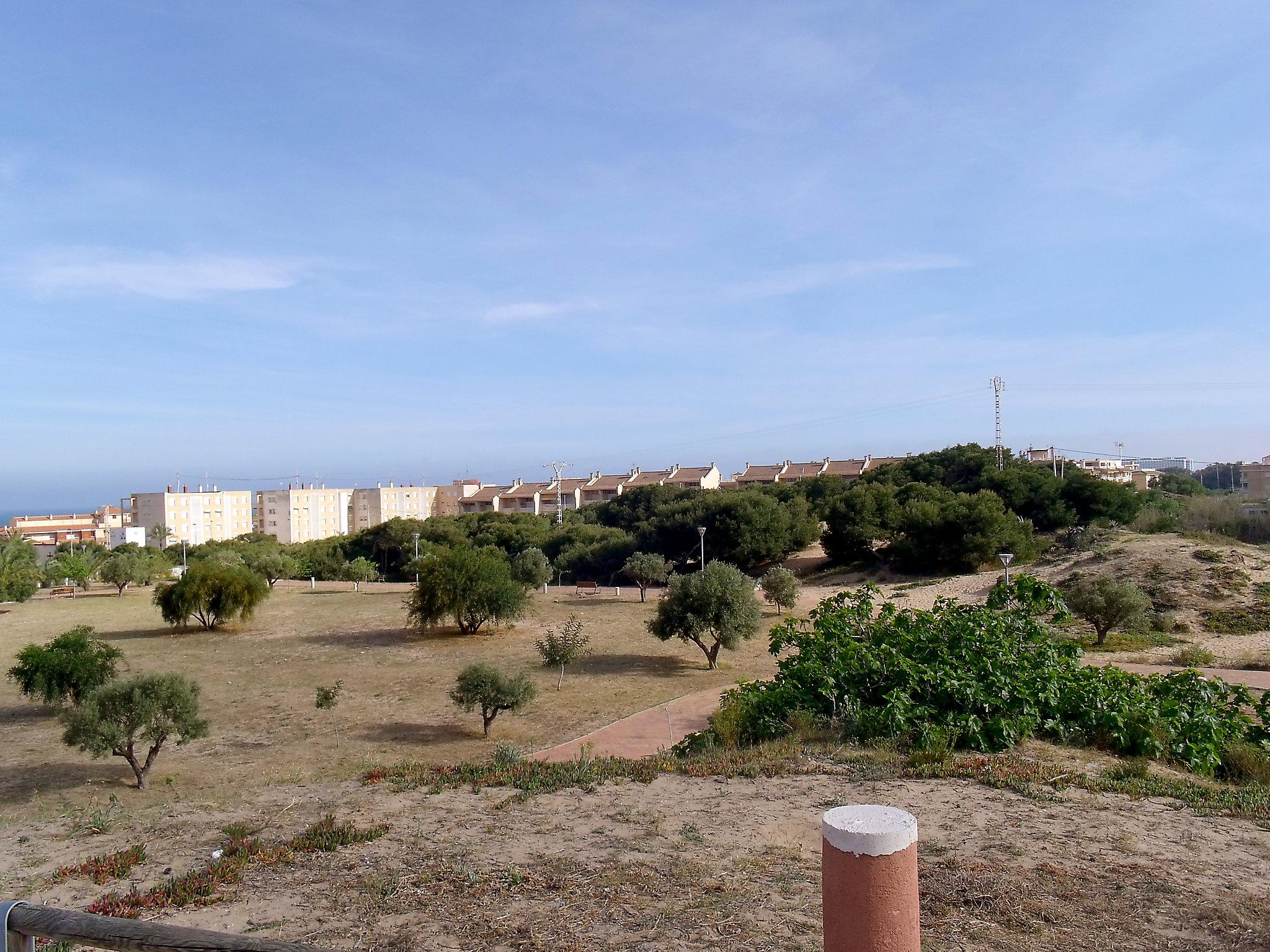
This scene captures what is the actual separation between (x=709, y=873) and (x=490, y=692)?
10.2 m

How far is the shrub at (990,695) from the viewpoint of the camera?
24.7 feet

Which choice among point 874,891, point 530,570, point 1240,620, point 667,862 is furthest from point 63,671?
point 1240,620

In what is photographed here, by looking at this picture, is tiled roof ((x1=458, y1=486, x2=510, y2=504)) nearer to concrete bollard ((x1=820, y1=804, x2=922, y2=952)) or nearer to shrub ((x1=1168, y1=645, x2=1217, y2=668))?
Answer: shrub ((x1=1168, y1=645, x2=1217, y2=668))

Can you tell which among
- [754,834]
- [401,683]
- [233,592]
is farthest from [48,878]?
[233,592]

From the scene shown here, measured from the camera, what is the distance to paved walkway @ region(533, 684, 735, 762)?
1161 cm

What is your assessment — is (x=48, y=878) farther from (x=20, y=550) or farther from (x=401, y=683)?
(x=20, y=550)

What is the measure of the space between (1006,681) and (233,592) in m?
26.0

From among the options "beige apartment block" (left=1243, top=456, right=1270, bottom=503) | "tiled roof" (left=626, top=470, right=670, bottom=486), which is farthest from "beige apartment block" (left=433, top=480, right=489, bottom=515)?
"beige apartment block" (left=1243, top=456, right=1270, bottom=503)

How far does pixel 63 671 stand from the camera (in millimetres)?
15391

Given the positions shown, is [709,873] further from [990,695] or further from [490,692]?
[490,692]

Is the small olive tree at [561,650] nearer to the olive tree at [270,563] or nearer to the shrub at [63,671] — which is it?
the shrub at [63,671]

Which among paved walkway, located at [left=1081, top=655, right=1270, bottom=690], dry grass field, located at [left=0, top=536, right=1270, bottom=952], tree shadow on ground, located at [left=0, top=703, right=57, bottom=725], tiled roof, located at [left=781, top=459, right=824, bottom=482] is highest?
tiled roof, located at [left=781, top=459, right=824, bottom=482]

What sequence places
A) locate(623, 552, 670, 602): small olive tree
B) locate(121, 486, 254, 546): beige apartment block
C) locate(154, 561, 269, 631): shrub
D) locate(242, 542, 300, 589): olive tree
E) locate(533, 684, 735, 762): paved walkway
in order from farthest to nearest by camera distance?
locate(121, 486, 254, 546): beige apartment block → locate(242, 542, 300, 589): olive tree → locate(623, 552, 670, 602): small olive tree → locate(154, 561, 269, 631): shrub → locate(533, 684, 735, 762): paved walkway

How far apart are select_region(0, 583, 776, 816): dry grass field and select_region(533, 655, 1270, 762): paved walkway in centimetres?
87
